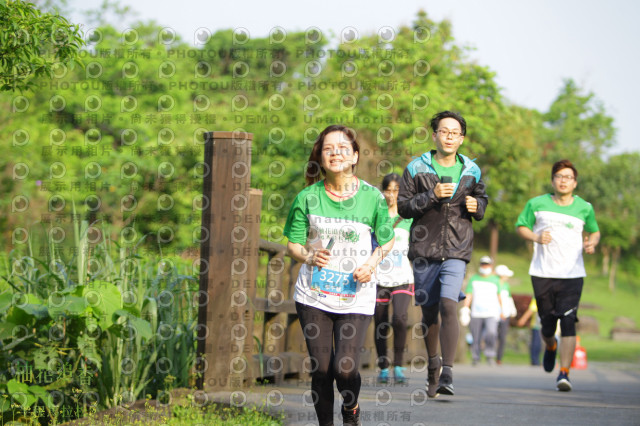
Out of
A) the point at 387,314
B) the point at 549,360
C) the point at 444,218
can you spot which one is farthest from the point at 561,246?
the point at 444,218

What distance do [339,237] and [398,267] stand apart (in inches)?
124

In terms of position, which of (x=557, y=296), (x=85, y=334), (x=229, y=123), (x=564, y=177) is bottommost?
(x=85, y=334)

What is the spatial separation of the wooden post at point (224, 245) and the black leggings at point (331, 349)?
1.61m

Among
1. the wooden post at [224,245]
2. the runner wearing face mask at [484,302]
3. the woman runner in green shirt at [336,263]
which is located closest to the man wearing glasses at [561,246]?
the wooden post at [224,245]

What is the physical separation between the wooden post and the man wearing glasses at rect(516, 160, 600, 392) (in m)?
3.08

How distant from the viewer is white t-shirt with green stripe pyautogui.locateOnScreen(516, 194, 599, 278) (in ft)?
26.4

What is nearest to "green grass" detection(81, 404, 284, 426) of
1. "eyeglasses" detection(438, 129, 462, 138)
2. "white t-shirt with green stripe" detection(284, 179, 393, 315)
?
"white t-shirt with green stripe" detection(284, 179, 393, 315)

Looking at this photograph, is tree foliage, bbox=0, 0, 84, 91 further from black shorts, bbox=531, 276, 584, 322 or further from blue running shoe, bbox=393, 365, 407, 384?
black shorts, bbox=531, 276, 584, 322

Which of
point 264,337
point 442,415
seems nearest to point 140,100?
point 264,337

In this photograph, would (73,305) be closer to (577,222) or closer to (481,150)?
(577,222)

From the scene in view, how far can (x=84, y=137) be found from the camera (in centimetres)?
2886

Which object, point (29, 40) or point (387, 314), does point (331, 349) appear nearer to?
point (29, 40)

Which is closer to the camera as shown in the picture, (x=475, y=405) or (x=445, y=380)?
(x=445, y=380)

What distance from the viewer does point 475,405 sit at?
6.33 m
